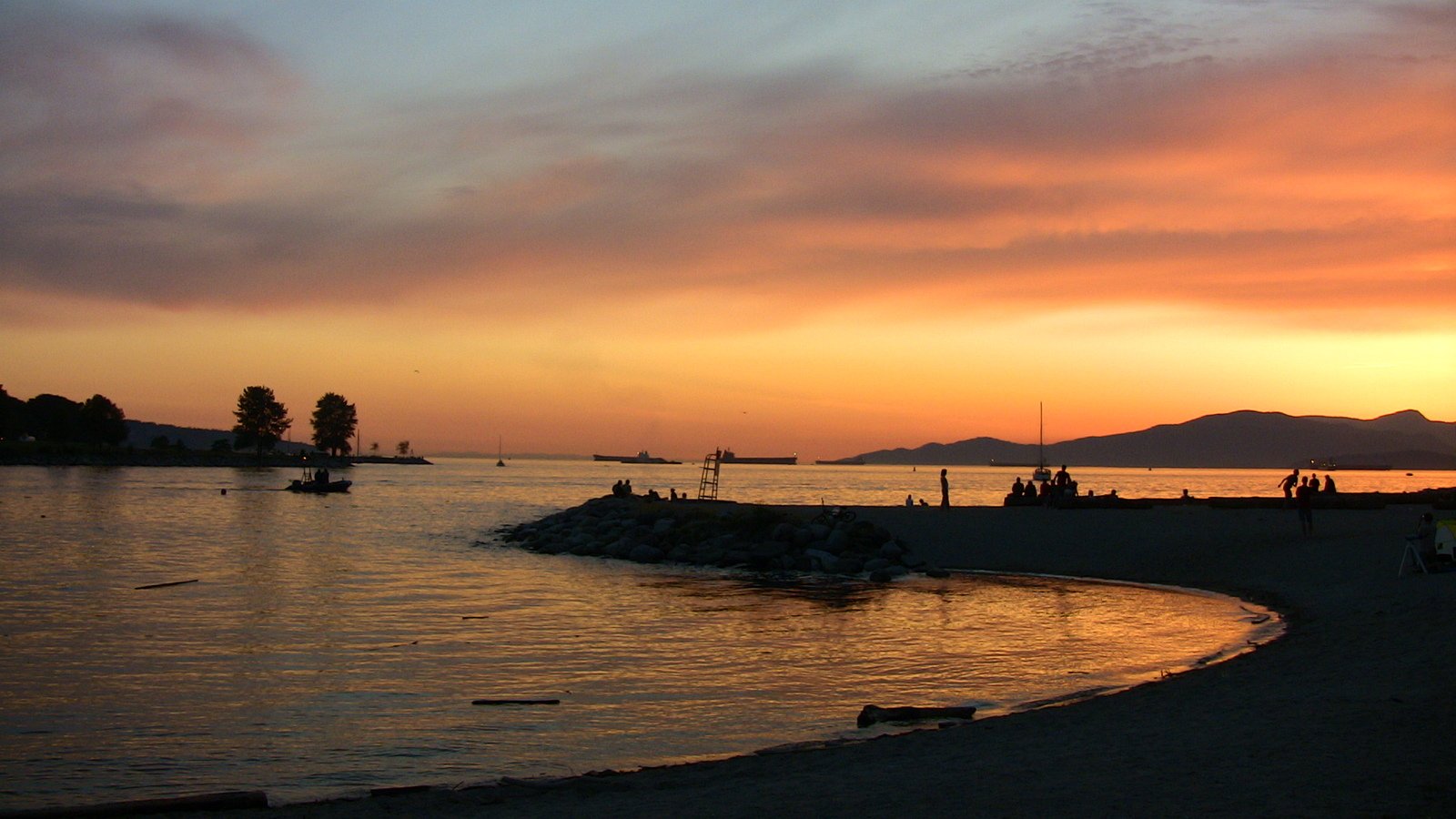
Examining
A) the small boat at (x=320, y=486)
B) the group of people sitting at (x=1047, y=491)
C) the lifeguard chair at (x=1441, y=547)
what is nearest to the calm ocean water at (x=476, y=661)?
the lifeguard chair at (x=1441, y=547)

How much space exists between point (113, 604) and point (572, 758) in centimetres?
1816

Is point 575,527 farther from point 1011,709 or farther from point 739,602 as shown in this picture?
point 1011,709

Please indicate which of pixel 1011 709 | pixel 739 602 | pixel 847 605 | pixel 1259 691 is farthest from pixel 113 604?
pixel 1259 691

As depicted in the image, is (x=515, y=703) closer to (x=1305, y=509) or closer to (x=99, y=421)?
(x=1305, y=509)

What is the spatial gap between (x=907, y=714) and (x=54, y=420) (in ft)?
692

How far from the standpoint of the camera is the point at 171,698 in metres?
14.8

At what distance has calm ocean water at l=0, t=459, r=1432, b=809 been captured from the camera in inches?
471

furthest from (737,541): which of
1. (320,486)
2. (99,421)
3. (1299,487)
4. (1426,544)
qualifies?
(99,421)

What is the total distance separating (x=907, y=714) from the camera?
12.9 m

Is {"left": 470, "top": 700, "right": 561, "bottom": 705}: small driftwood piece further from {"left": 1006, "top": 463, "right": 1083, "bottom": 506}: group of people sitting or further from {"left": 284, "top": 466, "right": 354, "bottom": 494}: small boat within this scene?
{"left": 284, "top": 466, "right": 354, "bottom": 494}: small boat

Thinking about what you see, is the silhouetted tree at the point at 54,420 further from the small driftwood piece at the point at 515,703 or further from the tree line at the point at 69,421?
the small driftwood piece at the point at 515,703

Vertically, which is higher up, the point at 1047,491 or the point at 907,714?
the point at 1047,491

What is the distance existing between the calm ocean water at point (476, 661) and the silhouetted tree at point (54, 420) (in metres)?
176

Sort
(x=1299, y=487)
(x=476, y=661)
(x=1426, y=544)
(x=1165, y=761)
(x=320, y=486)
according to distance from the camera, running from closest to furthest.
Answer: (x=1165, y=761) < (x=476, y=661) < (x=1426, y=544) < (x=1299, y=487) < (x=320, y=486)
